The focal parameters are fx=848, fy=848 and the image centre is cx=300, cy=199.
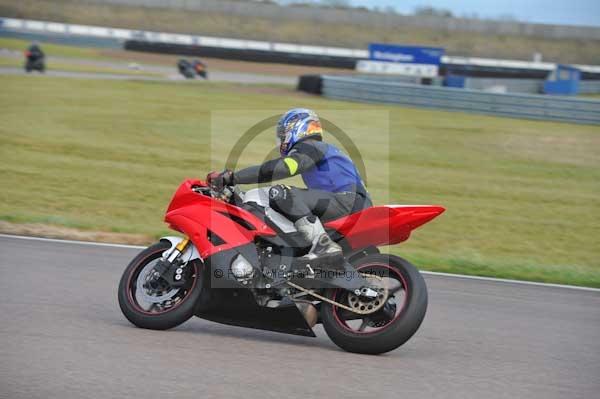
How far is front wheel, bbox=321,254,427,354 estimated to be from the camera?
560cm

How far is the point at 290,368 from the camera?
5.25 m

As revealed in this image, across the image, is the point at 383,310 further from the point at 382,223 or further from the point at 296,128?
the point at 296,128

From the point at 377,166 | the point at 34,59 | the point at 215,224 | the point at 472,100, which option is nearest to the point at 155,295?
the point at 215,224

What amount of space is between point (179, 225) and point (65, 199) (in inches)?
287

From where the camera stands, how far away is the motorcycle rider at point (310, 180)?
582cm

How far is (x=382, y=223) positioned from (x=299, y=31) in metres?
73.2

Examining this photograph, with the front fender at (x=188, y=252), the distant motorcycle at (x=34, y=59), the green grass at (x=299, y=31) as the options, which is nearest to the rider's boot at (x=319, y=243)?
the front fender at (x=188, y=252)

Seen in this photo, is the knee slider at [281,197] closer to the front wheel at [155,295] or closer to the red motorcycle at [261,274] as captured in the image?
the red motorcycle at [261,274]

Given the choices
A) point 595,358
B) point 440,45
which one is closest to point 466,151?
point 595,358

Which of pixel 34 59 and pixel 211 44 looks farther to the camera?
pixel 211 44


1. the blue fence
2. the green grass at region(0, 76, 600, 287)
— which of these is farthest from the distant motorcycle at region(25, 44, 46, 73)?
the blue fence

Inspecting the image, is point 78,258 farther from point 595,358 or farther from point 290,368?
point 595,358

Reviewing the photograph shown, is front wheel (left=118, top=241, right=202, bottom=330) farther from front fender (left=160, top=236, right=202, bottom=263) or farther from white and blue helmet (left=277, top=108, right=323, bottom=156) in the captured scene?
white and blue helmet (left=277, top=108, right=323, bottom=156)

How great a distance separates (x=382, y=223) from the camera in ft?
18.8
